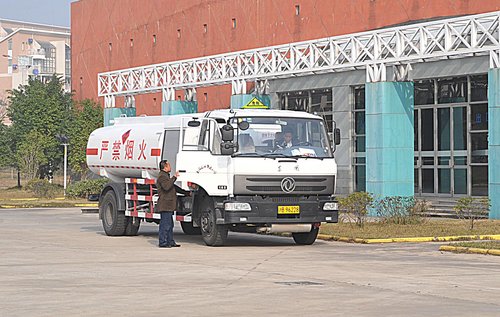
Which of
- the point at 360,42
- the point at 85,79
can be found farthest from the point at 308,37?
the point at 85,79

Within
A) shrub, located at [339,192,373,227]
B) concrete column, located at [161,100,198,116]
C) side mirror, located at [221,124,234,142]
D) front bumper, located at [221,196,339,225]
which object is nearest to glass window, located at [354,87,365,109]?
concrete column, located at [161,100,198,116]

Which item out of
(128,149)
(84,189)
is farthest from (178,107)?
(128,149)

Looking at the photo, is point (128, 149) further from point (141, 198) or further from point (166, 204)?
point (166, 204)

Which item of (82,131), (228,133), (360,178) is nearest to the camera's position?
(228,133)

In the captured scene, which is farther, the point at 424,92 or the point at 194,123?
the point at 424,92

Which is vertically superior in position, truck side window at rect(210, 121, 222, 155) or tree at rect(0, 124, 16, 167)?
tree at rect(0, 124, 16, 167)

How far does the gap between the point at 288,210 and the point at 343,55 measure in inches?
608

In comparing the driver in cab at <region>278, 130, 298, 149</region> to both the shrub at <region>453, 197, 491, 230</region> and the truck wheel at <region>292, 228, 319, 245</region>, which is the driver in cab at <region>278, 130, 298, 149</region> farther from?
the shrub at <region>453, 197, 491, 230</region>

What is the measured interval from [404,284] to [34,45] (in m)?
174

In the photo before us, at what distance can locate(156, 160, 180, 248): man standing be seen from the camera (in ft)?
73.4

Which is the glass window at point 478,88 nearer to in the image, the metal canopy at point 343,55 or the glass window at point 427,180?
the metal canopy at point 343,55

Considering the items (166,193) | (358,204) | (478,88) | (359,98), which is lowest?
(358,204)

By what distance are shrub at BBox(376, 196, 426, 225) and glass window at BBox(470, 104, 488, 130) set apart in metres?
5.88

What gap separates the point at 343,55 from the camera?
36.4 m
